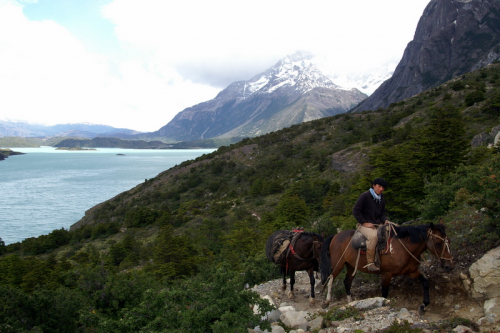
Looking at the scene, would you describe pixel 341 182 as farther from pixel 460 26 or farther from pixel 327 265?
pixel 460 26

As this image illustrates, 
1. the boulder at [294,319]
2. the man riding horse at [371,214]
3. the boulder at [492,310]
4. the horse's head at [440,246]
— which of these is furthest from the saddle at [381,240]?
the boulder at [294,319]

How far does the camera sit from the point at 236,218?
3045 centimetres

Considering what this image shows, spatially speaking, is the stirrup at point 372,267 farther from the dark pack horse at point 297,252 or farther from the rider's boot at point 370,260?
the dark pack horse at point 297,252

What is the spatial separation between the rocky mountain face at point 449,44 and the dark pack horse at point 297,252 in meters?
129

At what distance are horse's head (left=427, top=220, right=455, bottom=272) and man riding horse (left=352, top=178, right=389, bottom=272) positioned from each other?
0.85 metres

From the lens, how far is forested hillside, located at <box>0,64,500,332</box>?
220 inches

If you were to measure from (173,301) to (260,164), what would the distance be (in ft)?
152

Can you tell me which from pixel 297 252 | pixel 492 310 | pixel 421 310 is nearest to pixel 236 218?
pixel 297 252

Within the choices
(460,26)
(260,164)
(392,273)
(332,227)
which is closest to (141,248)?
(332,227)

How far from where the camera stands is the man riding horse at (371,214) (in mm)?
5930

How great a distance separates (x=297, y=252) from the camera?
7.85m

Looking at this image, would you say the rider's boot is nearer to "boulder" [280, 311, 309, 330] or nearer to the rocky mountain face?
"boulder" [280, 311, 309, 330]

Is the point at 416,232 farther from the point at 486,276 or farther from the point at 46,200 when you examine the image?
the point at 46,200

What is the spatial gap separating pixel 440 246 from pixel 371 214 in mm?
1381
